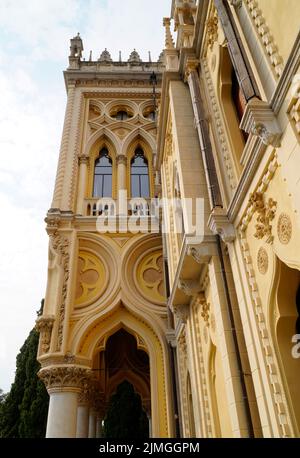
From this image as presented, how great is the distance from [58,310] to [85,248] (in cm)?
234

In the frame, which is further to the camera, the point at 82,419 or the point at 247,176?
the point at 82,419

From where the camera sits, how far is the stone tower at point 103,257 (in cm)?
1001

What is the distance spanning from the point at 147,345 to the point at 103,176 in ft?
21.5

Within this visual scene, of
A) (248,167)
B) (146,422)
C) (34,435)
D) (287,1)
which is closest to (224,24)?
(287,1)

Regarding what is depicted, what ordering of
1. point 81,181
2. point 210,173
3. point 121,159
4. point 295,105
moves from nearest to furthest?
point 295,105
point 210,173
point 81,181
point 121,159

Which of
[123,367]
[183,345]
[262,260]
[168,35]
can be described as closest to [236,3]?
[262,260]

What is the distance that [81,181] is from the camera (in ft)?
42.6

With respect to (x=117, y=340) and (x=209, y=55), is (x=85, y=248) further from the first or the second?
(x=209, y=55)

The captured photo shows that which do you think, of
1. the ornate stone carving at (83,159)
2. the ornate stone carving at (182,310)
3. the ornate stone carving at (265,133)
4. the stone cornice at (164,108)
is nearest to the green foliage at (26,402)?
the ornate stone carving at (83,159)

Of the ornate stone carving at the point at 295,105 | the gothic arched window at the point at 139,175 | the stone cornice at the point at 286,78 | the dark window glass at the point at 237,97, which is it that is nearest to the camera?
Answer: the stone cornice at the point at 286,78

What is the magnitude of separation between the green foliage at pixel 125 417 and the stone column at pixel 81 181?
1339 cm

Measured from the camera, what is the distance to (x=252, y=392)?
186 inches

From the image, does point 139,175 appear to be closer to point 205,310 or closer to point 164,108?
point 164,108

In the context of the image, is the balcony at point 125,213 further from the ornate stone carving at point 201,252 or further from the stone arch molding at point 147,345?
the ornate stone carving at point 201,252
